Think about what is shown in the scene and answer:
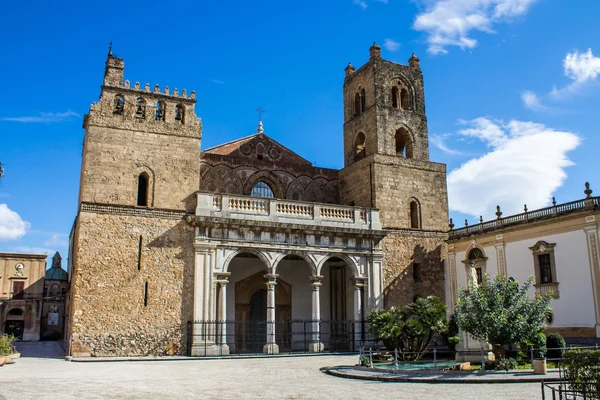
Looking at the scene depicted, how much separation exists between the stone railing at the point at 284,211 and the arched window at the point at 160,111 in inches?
160

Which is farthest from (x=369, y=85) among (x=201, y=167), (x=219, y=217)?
(x=219, y=217)

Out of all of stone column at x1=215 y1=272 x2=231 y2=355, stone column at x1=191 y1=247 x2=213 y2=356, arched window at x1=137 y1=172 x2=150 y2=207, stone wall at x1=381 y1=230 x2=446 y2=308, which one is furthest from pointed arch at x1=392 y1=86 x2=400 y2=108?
arched window at x1=137 y1=172 x2=150 y2=207

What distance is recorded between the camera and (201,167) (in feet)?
92.2

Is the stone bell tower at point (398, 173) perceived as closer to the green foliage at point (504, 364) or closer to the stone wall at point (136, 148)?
the stone wall at point (136, 148)

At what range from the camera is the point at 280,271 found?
2861 cm

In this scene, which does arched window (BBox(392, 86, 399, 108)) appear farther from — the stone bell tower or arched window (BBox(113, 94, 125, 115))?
arched window (BBox(113, 94, 125, 115))

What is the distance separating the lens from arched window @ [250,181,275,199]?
29.7 metres

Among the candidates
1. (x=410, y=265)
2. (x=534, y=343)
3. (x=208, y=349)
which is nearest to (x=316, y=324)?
(x=208, y=349)

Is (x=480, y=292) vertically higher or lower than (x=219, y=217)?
lower

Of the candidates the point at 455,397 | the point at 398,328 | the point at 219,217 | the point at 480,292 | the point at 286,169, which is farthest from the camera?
the point at 286,169

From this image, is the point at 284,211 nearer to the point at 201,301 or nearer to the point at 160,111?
the point at 201,301

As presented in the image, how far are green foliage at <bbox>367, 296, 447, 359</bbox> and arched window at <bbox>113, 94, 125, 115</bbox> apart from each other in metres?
13.7

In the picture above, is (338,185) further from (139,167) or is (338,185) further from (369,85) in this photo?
(139,167)

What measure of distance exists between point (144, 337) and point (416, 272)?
1360 cm
